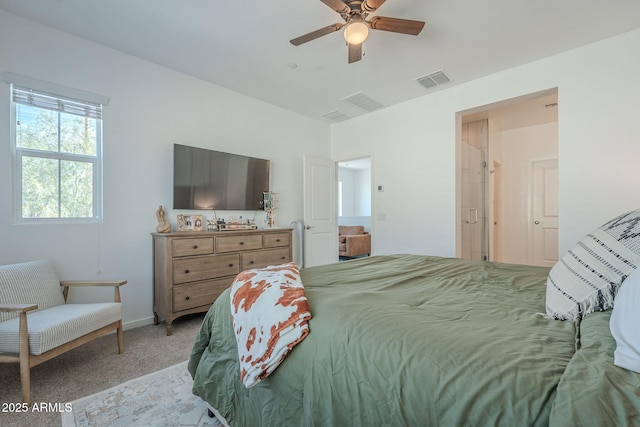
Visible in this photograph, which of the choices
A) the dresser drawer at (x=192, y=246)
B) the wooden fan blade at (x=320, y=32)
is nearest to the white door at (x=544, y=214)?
the wooden fan blade at (x=320, y=32)

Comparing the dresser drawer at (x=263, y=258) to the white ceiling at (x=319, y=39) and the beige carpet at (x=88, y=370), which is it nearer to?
the beige carpet at (x=88, y=370)

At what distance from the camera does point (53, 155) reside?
257 cm

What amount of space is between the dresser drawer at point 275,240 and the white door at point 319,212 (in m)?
0.74

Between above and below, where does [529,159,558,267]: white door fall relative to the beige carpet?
above

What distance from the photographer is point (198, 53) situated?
2863mm

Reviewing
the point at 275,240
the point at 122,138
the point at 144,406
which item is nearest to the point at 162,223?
the point at 122,138

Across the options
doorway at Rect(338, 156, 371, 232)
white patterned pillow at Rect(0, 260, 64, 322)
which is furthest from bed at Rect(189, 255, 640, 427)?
doorway at Rect(338, 156, 371, 232)

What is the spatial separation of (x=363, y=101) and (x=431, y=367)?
3826 mm

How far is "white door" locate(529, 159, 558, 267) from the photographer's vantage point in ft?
16.7

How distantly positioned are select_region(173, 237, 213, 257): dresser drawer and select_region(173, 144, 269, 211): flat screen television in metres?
0.53

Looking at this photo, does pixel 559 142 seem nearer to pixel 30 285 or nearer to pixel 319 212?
pixel 319 212

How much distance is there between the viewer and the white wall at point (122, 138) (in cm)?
236

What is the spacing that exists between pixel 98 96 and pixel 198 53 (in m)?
1.02

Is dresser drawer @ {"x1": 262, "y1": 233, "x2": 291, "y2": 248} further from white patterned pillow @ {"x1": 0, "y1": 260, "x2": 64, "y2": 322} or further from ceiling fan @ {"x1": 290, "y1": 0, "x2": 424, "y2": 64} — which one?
ceiling fan @ {"x1": 290, "y1": 0, "x2": 424, "y2": 64}
